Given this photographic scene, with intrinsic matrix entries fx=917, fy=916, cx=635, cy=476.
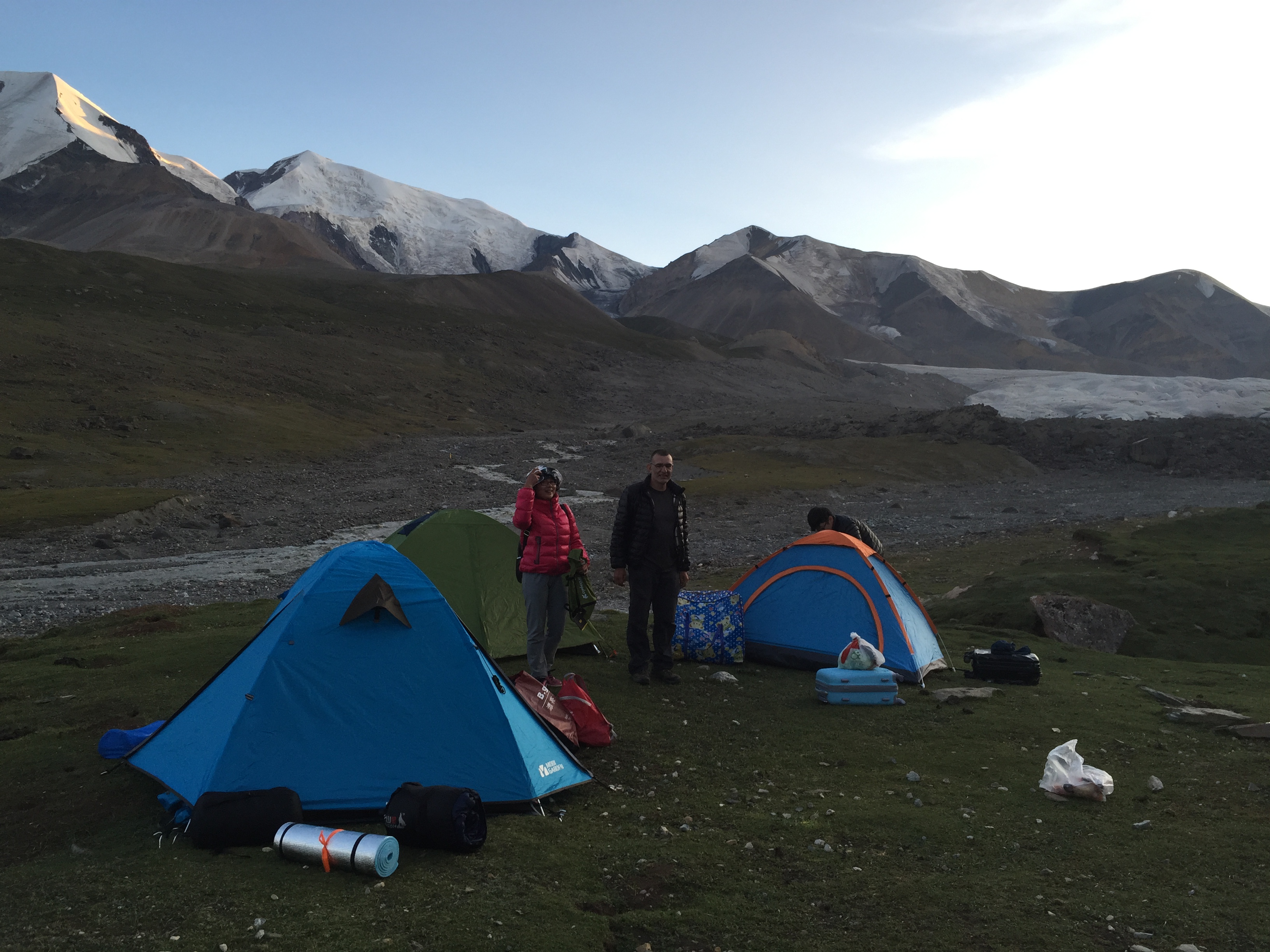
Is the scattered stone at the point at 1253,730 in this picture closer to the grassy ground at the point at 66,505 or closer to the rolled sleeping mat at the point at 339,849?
the rolled sleeping mat at the point at 339,849

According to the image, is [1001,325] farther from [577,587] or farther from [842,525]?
[577,587]

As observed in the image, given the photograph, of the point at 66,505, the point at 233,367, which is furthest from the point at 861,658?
the point at 233,367

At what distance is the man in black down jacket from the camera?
10.1m

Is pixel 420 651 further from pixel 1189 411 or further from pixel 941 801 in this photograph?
pixel 1189 411

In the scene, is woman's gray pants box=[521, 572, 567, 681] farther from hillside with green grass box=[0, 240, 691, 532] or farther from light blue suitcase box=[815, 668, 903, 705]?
hillside with green grass box=[0, 240, 691, 532]

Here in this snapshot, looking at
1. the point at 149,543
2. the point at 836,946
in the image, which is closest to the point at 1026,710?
the point at 836,946

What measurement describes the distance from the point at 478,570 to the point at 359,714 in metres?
4.83

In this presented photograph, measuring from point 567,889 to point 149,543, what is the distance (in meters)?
23.0

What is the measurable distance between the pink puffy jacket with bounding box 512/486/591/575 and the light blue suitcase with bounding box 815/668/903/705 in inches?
120

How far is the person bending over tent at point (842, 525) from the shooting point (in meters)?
11.9

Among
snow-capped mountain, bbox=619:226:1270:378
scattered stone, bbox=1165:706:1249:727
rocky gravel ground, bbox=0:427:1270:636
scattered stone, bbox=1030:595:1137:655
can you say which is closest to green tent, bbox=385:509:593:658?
rocky gravel ground, bbox=0:427:1270:636

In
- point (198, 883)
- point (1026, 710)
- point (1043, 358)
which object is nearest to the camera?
point (198, 883)

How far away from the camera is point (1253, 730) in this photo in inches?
337

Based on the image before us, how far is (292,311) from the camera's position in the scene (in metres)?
86.4
